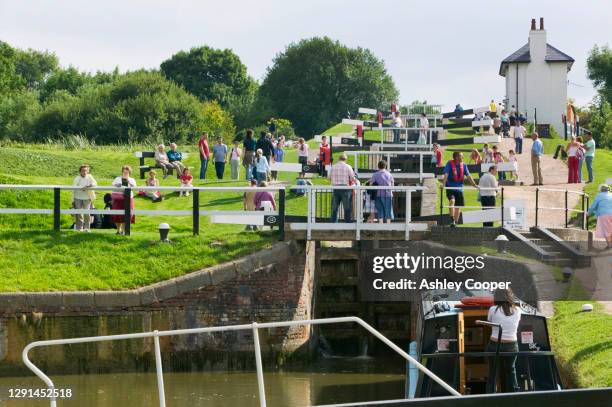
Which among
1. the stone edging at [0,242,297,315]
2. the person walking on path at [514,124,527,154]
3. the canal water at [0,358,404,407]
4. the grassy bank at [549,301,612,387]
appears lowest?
the canal water at [0,358,404,407]

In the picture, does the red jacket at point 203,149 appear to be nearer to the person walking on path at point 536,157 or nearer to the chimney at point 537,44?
the person walking on path at point 536,157

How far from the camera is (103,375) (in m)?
23.8

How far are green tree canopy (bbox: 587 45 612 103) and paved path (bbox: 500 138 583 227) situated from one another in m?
43.2

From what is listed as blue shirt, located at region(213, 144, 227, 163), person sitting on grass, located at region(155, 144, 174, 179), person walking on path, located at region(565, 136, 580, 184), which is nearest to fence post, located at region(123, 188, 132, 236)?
blue shirt, located at region(213, 144, 227, 163)

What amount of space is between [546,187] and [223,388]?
54.3 ft

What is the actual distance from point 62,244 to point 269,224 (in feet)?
12.9

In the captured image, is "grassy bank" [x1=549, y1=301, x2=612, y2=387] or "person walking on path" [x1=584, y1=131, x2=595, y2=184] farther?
"person walking on path" [x1=584, y1=131, x2=595, y2=184]

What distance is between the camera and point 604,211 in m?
25.6

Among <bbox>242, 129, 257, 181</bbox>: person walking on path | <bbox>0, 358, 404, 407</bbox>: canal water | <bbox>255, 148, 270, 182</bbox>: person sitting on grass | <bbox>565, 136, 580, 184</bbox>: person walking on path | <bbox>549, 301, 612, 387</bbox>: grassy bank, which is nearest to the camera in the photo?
<bbox>549, 301, 612, 387</bbox>: grassy bank

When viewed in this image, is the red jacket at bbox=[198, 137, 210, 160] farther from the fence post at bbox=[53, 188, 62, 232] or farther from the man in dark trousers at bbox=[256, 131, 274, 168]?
the fence post at bbox=[53, 188, 62, 232]

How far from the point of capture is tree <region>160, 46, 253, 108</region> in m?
110

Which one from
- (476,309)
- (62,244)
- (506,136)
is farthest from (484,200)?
(506,136)

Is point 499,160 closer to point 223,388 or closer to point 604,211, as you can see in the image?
point 604,211

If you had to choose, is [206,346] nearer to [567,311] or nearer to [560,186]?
[567,311]
